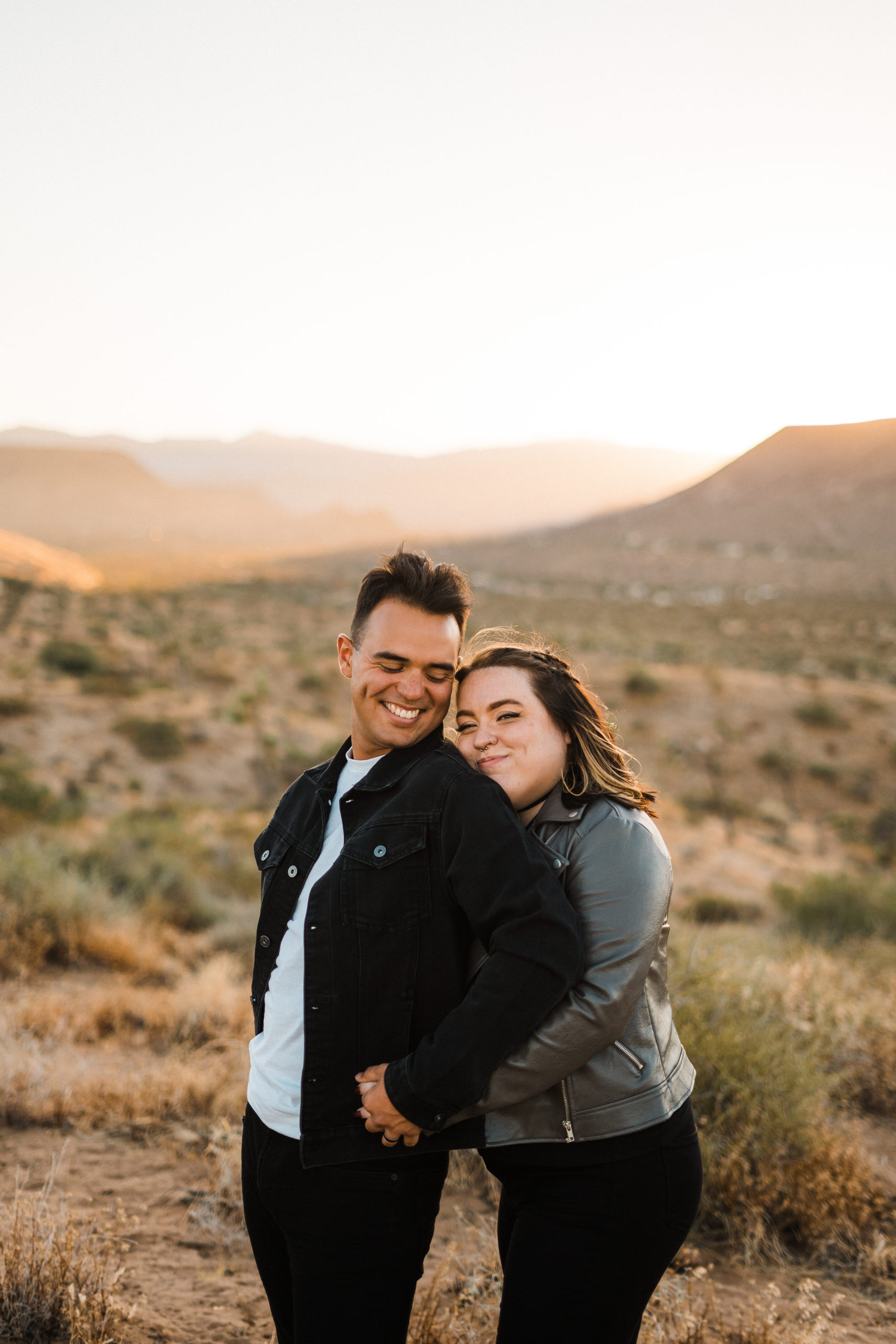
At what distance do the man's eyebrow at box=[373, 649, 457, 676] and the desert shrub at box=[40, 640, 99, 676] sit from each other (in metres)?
20.8

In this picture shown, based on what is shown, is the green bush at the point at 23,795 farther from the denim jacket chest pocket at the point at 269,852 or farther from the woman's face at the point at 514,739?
the woman's face at the point at 514,739

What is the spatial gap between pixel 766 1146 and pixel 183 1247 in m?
2.49

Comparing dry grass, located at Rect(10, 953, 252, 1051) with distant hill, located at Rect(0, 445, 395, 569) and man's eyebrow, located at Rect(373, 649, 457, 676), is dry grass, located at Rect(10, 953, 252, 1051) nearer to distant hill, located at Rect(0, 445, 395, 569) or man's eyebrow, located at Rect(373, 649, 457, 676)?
man's eyebrow, located at Rect(373, 649, 457, 676)

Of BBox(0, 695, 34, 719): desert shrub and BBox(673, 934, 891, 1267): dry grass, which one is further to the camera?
BBox(0, 695, 34, 719): desert shrub

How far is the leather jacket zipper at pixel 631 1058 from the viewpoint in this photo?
5.74 ft

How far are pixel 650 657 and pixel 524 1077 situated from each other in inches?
1132

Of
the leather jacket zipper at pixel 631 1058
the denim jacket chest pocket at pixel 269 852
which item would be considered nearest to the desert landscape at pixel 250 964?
the leather jacket zipper at pixel 631 1058

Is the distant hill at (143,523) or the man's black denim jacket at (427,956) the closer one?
the man's black denim jacket at (427,956)

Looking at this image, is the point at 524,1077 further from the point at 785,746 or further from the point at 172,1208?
the point at 785,746

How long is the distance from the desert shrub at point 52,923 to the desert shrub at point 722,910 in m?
6.41

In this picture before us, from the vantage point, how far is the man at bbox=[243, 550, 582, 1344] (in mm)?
1604

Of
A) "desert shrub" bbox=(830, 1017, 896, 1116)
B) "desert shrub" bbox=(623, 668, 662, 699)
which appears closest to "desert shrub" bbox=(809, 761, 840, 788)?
"desert shrub" bbox=(623, 668, 662, 699)

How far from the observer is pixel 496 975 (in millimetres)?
1598

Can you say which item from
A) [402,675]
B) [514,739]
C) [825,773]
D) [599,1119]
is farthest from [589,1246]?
[825,773]
